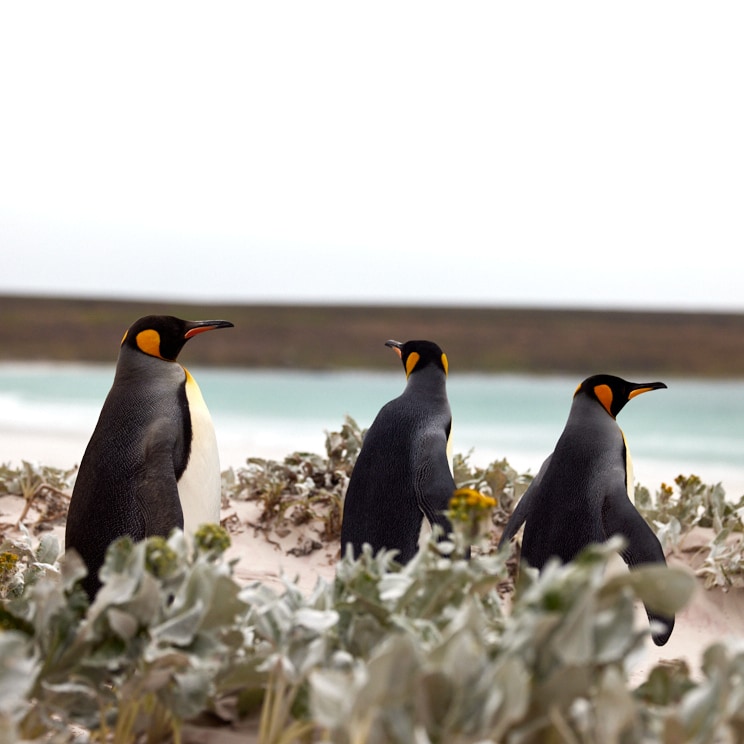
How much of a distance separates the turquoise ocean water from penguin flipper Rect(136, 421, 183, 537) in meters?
2.55

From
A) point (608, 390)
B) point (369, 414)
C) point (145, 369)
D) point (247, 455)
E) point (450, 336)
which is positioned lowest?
point (369, 414)

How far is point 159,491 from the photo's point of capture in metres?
2.13

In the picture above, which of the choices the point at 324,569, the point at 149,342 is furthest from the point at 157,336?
the point at 324,569

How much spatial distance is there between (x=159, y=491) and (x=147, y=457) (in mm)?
96

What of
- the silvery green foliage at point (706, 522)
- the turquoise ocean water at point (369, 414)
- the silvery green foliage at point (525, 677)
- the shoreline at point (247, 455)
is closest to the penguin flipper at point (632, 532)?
the silvery green foliage at point (706, 522)

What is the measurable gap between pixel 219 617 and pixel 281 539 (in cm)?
198

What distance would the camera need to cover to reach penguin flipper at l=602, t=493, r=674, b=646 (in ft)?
7.59

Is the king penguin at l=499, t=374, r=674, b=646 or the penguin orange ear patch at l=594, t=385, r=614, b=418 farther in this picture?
the penguin orange ear patch at l=594, t=385, r=614, b=418

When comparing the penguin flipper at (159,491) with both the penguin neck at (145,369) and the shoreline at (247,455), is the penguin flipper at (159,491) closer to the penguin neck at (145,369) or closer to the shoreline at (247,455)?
the penguin neck at (145,369)

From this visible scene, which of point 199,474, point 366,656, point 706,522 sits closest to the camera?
point 366,656

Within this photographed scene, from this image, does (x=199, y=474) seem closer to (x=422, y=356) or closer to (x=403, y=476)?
(x=403, y=476)

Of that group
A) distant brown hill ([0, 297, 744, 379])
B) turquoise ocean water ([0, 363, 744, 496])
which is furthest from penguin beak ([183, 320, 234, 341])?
distant brown hill ([0, 297, 744, 379])

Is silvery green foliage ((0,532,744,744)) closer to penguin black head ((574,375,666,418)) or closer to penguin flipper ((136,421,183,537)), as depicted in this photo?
penguin flipper ((136,421,183,537))

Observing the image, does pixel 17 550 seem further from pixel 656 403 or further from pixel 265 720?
pixel 656 403
